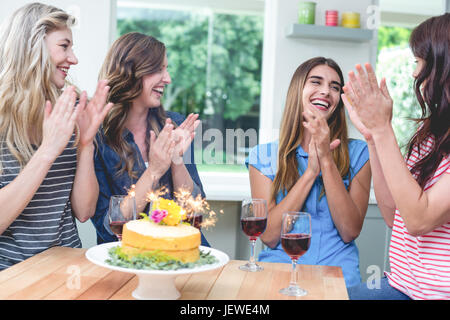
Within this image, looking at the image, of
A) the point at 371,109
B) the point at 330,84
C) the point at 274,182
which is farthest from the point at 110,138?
the point at 371,109

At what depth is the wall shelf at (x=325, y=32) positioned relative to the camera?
3.23 m

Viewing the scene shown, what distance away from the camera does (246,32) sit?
6262 millimetres

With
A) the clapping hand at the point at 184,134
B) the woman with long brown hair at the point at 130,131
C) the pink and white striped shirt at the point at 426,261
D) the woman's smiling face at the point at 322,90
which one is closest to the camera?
the pink and white striped shirt at the point at 426,261

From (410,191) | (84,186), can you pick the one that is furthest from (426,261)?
(84,186)

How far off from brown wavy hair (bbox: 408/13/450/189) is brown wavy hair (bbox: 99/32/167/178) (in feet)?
3.52

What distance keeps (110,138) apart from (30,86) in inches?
17.4

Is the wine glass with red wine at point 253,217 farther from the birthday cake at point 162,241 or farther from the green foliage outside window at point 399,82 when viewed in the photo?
the green foliage outside window at point 399,82

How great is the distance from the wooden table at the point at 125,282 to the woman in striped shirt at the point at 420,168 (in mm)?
255

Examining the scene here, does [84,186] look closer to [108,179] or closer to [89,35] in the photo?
A: [108,179]

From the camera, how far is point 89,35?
10.7 feet

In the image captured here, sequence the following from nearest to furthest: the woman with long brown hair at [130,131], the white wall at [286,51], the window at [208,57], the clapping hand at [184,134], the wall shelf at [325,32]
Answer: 1. the clapping hand at [184,134]
2. the woman with long brown hair at [130,131]
3. the wall shelf at [325,32]
4. the white wall at [286,51]
5. the window at [208,57]

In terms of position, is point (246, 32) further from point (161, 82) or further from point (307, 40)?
point (161, 82)

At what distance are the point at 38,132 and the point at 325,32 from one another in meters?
2.12

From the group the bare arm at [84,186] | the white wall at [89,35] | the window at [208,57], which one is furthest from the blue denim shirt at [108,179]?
the window at [208,57]
